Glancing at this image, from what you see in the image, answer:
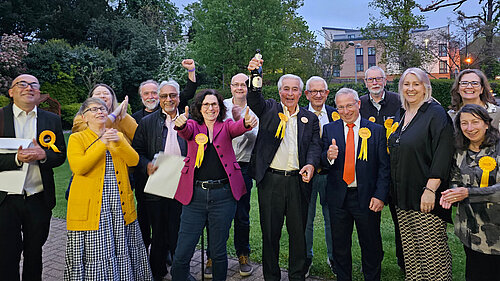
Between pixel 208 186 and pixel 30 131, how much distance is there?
183 cm

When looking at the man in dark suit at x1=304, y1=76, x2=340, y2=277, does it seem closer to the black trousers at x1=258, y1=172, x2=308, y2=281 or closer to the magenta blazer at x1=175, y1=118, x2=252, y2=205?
the black trousers at x1=258, y1=172, x2=308, y2=281

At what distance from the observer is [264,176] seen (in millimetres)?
3723

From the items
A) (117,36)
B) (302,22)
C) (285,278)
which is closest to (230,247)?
(285,278)

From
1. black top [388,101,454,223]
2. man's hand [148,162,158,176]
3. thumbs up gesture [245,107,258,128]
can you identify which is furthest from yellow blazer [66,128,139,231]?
black top [388,101,454,223]

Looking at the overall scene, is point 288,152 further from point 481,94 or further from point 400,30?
point 400,30

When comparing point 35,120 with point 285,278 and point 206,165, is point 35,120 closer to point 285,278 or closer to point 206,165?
point 206,165

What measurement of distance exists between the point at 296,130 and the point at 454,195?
1.54m

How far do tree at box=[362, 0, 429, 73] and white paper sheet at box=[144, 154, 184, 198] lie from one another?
1996 cm

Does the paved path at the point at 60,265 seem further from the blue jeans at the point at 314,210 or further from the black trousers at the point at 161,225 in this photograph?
the blue jeans at the point at 314,210

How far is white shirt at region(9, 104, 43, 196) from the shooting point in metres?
3.48

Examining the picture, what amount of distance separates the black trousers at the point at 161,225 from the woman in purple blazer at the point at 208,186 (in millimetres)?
561

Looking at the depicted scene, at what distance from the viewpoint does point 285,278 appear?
13.9 feet

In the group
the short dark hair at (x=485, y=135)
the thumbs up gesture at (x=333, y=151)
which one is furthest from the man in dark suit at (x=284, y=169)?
the short dark hair at (x=485, y=135)

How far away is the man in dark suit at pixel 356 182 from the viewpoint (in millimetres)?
3549
